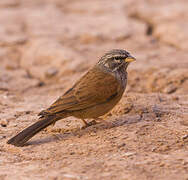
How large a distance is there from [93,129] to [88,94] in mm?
418

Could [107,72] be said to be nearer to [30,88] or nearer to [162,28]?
[30,88]

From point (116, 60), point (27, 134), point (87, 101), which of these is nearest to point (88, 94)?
point (87, 101)

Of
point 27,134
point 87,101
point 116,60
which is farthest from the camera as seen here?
point 116,60

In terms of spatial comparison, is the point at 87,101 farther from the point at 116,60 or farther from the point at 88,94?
the point at 116,60

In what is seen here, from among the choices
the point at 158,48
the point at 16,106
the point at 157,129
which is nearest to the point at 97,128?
the point at 157,129

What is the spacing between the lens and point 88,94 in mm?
4703

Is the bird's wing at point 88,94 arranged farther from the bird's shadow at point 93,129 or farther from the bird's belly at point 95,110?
the bird's shadow at point 93,129

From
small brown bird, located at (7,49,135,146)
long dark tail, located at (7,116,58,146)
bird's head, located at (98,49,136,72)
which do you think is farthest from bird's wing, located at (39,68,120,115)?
bird's head, located at (98,49,136,72)

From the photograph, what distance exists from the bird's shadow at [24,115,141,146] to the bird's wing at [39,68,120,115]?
0.28 m

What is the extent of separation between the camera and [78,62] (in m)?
7.46

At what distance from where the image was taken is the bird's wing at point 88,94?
458 centimetres

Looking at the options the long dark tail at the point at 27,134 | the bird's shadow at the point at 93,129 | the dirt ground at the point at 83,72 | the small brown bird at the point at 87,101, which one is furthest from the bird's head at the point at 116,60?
the long dark tail at the point at 27,134

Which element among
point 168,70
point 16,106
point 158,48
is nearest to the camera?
point 16,106

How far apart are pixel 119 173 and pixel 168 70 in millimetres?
3709
